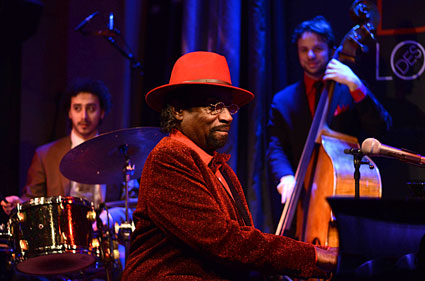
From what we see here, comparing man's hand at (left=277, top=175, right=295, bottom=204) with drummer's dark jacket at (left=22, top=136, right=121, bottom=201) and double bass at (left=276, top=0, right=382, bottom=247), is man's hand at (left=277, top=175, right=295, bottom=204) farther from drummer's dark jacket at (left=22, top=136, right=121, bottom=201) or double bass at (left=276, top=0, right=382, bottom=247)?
drummer's dark jacket at (left=22, top=136, right=121, bottom=201)

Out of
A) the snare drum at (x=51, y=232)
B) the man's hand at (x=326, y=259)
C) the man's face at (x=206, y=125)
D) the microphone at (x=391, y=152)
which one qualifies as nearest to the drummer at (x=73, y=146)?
the snare drum at (x=51, y=232)

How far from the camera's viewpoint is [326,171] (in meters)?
3.47

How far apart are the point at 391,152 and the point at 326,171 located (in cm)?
108

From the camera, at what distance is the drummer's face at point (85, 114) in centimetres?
471

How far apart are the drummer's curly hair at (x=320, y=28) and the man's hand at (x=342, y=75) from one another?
36 cm

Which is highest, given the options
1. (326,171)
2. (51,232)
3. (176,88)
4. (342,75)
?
(342,75)

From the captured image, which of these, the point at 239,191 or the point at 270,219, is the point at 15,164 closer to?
the point at 270,219

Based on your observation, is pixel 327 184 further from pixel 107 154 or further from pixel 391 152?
pixel 107 154

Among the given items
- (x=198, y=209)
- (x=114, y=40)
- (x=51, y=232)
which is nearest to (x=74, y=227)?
(x=51, y=232)

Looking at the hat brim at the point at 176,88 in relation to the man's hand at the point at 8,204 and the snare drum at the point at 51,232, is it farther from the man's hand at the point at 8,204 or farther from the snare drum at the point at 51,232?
the man's hand at the point at 8,204

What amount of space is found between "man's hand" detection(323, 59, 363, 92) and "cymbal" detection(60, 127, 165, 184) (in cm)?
122

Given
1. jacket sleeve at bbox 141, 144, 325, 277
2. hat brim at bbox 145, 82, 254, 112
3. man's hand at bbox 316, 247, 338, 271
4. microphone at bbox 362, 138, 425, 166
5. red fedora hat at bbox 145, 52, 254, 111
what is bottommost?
man's hand at bbox 316, 247, 338, 271

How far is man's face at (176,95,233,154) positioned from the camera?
2.47 m

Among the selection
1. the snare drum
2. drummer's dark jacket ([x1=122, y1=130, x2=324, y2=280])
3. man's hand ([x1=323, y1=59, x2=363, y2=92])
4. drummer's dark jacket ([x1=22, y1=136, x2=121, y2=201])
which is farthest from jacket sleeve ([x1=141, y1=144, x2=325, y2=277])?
drummer's dark jacket ([x1=22, y1=136, x2=121, y2=201])
